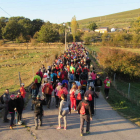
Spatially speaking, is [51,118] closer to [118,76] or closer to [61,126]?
[61,126]

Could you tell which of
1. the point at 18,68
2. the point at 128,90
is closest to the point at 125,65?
the point at 128,90

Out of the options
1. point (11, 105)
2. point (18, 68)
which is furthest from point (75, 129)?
point (18, 68)

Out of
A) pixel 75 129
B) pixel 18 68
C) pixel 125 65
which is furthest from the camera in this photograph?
pixel 18 68

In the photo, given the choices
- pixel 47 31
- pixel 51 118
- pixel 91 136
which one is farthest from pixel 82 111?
pixel 47 31

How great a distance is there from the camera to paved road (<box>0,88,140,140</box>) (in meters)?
6.04

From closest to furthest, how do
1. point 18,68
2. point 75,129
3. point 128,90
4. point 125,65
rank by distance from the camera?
point 75,129
point 128,90
point 125,65
point 18,68

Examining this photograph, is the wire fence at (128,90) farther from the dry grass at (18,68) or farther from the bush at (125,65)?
the dry grass at (18,68)

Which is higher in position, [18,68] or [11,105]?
[11,105]

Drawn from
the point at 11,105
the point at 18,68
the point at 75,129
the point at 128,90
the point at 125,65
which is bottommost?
the point at 128,90

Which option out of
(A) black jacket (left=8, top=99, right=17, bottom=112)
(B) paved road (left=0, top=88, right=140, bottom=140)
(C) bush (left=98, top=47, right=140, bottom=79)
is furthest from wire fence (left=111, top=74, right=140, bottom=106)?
(A) black jacket (left=8, top=99, right=17, bottom=112)

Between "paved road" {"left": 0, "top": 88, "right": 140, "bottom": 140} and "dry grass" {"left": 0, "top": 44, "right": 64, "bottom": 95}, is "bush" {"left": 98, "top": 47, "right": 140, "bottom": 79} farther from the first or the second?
"paved road" {"left": 0, "top": 88, "right": 140, "bottom": 140}

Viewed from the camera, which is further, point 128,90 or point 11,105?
point 128,90

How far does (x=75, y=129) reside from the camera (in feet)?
21.4

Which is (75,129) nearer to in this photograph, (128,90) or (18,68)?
(128,90)
